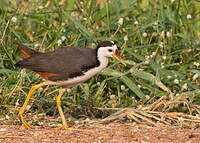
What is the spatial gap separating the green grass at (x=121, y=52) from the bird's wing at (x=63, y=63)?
561 mm

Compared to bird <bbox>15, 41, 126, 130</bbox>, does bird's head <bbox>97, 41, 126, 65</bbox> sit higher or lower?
higher

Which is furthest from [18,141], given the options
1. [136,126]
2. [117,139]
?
[136,126]

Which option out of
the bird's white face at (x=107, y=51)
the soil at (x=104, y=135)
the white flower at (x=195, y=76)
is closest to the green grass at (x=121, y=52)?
the white flower at (x=195, y=76)

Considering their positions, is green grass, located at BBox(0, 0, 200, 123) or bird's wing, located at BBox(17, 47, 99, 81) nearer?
bird's wing, located at BBox(17, 47, 99, 81)

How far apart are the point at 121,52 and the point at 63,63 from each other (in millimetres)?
1404

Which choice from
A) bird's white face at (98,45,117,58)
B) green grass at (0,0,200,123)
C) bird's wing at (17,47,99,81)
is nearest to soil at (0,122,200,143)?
green grass at (0,0,200,123)

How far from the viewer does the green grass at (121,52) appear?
5.85m

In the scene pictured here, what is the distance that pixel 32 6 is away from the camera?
24.8 ft

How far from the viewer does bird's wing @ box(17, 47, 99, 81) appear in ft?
16.7

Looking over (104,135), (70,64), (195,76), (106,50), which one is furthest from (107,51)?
(195,76)

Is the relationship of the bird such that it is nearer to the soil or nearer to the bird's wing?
the bird's wing

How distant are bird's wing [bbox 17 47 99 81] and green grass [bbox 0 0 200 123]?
56cm

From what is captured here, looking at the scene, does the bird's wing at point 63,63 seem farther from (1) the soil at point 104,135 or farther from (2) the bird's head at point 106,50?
(1) the soil at point 104,135

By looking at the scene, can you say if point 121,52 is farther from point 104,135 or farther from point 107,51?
point 104,135
